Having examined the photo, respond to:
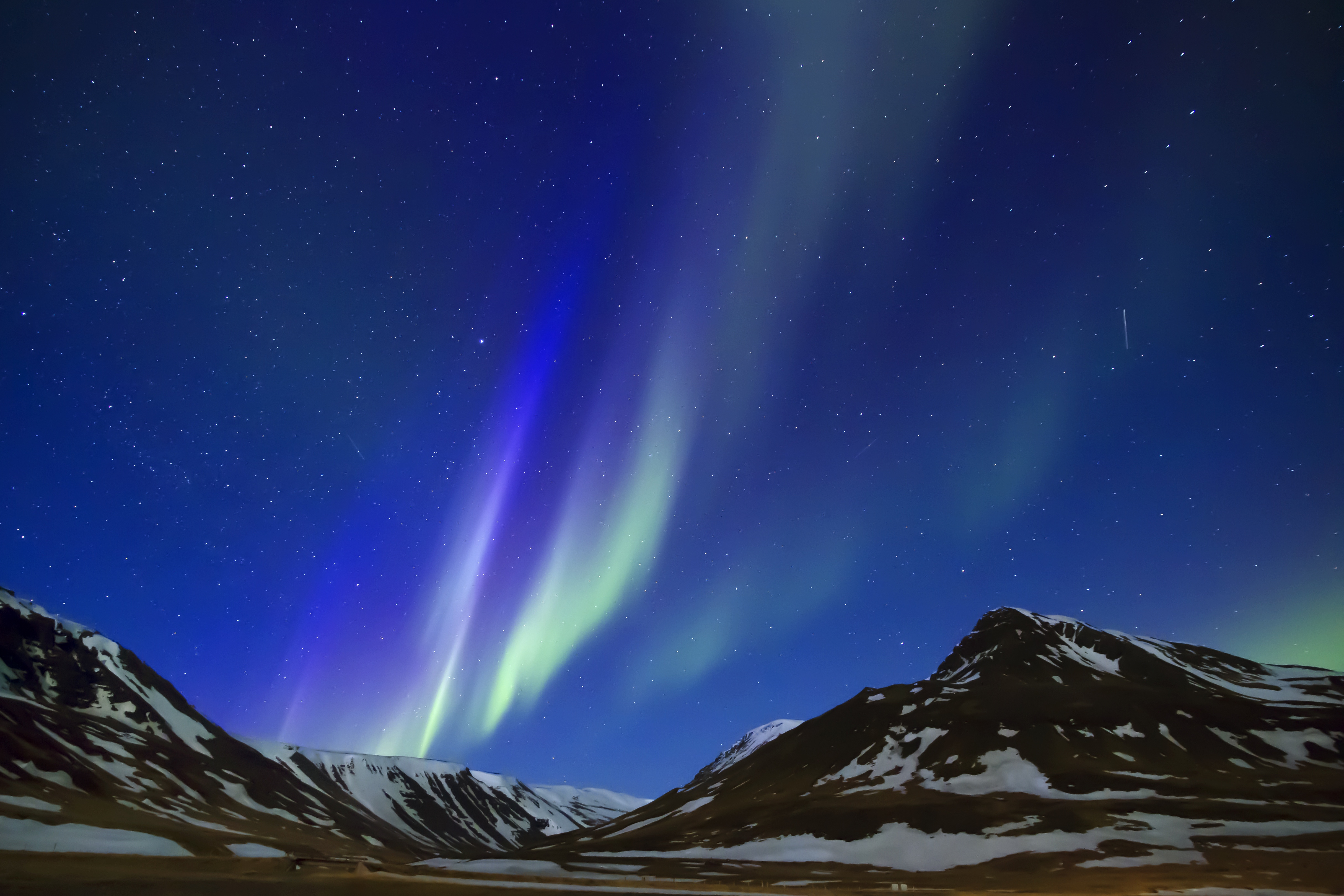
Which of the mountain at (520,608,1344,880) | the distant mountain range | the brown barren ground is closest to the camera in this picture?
the brown barren ground

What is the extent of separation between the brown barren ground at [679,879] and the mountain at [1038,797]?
7.34 ft

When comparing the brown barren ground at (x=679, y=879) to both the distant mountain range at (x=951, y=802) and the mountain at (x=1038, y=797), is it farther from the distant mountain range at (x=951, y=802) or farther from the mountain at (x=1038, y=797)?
the mountain at (x=1038, y=797)

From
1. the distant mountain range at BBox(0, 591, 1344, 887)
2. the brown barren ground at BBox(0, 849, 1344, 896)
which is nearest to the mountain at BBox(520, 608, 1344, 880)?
the distant mountain range at BBox(0, 591, 1344, 887)

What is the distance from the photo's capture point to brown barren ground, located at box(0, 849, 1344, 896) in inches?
2717

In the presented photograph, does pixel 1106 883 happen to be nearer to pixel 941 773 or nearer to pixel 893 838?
pixel 893 838

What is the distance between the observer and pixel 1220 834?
113 meters

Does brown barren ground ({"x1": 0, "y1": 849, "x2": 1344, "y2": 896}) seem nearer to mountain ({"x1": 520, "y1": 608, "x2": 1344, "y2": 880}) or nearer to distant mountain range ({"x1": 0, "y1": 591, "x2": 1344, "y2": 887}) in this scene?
distant mountain range ({"x1": 0, "y1": 591, "x2": 1344, "y2": 887})

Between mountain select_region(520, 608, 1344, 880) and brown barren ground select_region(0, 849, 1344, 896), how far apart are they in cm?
224

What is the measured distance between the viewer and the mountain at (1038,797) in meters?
115

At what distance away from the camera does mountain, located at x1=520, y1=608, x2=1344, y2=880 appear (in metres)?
115

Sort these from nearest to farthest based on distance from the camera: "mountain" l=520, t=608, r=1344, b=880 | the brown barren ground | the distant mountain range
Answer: the brown barren ground
"mountain" l=520, t=608, r=1344, b=880
the distant mountain range

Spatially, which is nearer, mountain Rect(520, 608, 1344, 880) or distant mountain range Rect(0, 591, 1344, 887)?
mountain Rect(520, 608, 1344, 880)

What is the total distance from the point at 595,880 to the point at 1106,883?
211 feet

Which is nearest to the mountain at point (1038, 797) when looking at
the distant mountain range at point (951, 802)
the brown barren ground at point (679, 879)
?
the distant mountain range at point (951, 802)
